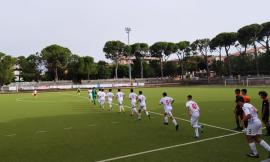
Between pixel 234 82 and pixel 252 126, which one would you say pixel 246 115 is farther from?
pixel 234 82

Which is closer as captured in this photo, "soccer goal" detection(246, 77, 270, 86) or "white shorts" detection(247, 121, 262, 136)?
"white shorts" detection(247, 121, 262, 136)

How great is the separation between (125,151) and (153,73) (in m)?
109

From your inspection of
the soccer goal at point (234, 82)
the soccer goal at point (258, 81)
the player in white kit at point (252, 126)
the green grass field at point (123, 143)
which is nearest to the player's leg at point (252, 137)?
the player in white kit at point (252, 126)

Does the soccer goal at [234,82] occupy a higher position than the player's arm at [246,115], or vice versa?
the player's arm at [246,115]

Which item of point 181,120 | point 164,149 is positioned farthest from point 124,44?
point 164,149

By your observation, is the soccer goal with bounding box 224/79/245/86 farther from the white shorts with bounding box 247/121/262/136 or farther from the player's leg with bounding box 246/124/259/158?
the white shorts with bounding box 247/121/262/136

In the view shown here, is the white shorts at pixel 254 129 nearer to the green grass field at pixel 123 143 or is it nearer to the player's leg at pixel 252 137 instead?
the player's leg at pixel 252 137

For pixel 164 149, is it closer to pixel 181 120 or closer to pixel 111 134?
pixel 111 134

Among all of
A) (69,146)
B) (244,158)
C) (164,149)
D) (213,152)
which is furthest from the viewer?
(69,146)

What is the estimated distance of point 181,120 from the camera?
18.3 metres

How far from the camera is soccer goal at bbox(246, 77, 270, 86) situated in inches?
2461

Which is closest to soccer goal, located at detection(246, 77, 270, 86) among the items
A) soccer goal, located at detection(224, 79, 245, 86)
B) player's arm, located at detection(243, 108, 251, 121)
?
soccer goal, located at detection(224, 79, 245, 86)

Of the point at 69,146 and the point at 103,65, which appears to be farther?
the point at 103,65

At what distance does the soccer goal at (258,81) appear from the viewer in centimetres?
6250
